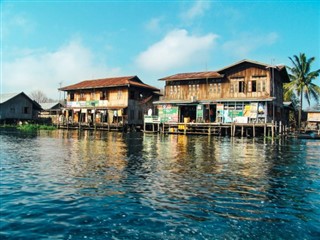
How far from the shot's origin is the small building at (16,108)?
2063 inches

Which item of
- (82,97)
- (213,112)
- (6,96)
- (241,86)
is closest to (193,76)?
(213,112)

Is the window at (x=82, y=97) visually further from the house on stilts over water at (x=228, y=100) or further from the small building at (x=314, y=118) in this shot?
the small building at (x=314, y=118)

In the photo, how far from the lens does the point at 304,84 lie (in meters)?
46.4

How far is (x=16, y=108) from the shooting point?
178ft

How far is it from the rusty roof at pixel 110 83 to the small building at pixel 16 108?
8.42 metres

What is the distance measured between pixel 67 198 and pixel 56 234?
2312mm

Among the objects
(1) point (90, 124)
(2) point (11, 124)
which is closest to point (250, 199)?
(1) point (90, 124)

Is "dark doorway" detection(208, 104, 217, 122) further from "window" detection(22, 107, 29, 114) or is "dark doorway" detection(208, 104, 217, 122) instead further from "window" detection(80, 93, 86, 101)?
"window" detection(22, 107, 29, 114)

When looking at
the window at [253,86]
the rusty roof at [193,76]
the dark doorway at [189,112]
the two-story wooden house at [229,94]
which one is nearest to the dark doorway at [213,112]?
the two-story wooden house at [229,94]

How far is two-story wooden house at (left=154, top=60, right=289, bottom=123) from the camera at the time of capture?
34.4 metres

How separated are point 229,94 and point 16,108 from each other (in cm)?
3873

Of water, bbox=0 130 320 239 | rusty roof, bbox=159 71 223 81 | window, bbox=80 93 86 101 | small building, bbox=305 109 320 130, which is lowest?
water, bbox=0 130 320 239

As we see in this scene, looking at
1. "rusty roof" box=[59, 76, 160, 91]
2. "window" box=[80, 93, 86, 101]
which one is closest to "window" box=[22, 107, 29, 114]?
"rusty roof" box=[59, 76, 160, 91]

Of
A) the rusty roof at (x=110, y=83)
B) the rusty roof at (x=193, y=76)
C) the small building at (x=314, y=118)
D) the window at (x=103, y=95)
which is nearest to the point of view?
the rusty roof at (x=193, y=76)
